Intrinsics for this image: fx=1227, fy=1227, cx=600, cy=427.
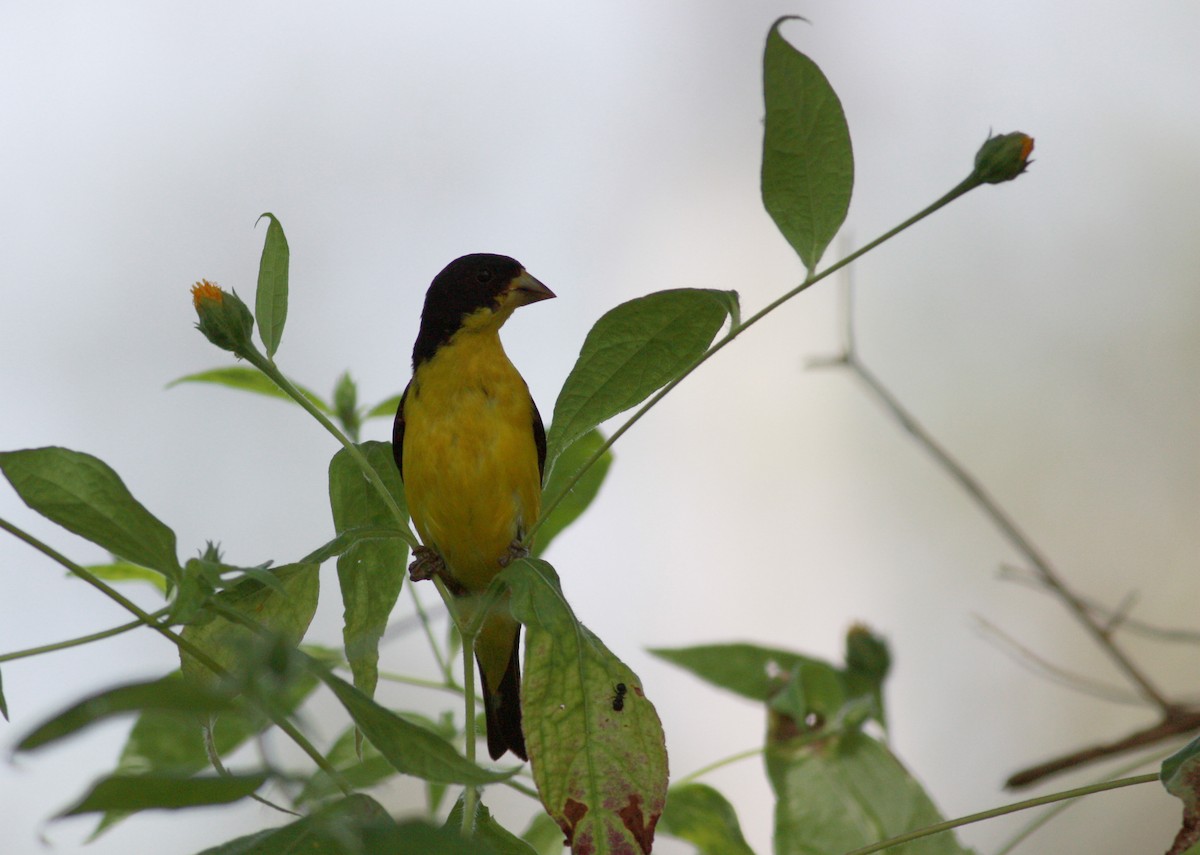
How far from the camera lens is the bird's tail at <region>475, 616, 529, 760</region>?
3238 mm

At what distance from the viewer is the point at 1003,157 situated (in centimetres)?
165

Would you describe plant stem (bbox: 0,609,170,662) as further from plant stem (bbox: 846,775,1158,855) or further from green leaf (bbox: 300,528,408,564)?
plant stem (bbox: 846,775,1158,855)

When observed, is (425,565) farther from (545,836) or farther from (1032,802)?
(1032,802)

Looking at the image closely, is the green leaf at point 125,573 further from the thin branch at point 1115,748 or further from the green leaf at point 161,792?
the thin branch at point 1115,748

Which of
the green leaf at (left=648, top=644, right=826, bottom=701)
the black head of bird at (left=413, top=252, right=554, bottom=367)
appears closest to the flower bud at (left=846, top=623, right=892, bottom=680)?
the green leaf at (left=648, top=644, right=826, bottom=701)

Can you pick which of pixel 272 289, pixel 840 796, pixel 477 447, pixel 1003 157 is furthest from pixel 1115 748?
pixel 272 289

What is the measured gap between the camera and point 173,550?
141cm

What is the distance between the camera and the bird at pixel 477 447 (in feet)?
10.1

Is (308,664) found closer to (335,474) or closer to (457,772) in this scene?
(457,772)

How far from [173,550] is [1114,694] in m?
2.58

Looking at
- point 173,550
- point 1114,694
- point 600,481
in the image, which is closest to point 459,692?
point 600,481

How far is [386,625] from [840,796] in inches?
45.2

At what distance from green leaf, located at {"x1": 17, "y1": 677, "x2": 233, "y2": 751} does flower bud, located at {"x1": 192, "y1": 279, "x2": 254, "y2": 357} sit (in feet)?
3.37

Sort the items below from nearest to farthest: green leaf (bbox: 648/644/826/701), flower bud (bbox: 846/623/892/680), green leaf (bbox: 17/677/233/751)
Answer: green leaf (bbox: 17/677/233/751)
green leaf (bbox: 648/644/826/701)
flower bud (bbox: 846/623/892/680)
